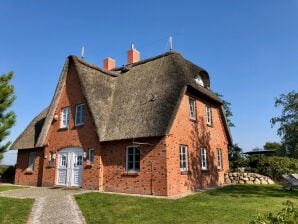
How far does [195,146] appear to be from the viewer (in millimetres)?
15016

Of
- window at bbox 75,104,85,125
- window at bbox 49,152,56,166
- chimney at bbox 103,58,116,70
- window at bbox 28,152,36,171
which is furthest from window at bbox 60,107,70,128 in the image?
chimney at bbox 103,58,116,70

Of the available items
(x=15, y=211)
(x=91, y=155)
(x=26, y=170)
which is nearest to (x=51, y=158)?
(x=26, y=170)

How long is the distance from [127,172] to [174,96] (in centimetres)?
Answer: 478

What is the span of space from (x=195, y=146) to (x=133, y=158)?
3931mm

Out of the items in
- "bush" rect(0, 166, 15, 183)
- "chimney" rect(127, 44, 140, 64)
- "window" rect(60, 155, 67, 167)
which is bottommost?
"bush" rect(0, 166, 15, 183)

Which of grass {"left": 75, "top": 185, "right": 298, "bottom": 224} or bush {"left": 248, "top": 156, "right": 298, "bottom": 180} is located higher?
bush {"left": 248, "top": 156, "right": 298, "bottom": 180}

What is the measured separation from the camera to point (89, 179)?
48.2 ft

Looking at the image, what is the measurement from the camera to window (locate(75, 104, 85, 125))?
16.3 metres

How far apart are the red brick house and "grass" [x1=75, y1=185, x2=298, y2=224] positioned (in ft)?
6.83

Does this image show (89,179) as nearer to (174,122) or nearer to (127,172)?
(127,172)

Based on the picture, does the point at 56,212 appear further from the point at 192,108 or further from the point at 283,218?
the point at 192,108

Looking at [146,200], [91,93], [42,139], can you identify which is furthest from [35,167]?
[146,200]

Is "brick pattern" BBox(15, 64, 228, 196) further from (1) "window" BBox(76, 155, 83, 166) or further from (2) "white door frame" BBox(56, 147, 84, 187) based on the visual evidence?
(1) "window" BBox(76, 155, 83, 166)

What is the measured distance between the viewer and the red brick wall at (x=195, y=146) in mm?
12656
